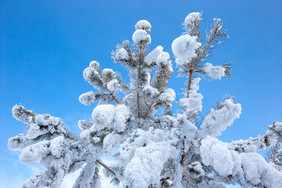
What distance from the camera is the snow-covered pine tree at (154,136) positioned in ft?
5.57

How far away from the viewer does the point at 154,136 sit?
2.43 meters

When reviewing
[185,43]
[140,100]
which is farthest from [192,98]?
[140,100]

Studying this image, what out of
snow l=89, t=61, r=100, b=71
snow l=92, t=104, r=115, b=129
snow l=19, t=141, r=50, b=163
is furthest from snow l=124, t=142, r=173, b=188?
snow l=89, t=61, r=100, b=71

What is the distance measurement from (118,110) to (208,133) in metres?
1.59

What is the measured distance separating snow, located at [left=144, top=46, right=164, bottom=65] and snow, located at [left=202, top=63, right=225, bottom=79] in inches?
47.7

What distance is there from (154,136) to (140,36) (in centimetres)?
232

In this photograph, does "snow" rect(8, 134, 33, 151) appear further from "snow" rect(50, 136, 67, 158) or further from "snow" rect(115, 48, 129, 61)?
"snow" rect(115, 48, 129, 61)

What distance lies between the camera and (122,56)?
387 cm

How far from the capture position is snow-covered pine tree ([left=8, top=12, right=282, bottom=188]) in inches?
66.8

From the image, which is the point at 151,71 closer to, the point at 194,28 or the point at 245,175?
the point at 194,28

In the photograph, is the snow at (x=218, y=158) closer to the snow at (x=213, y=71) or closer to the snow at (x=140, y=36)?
the snow at (x=213, y=71)

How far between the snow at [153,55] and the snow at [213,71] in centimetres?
121

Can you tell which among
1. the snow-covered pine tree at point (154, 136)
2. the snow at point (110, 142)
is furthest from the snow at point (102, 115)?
the snow at point (110, 142)

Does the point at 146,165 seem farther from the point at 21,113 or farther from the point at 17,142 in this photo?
the point at 21,113
